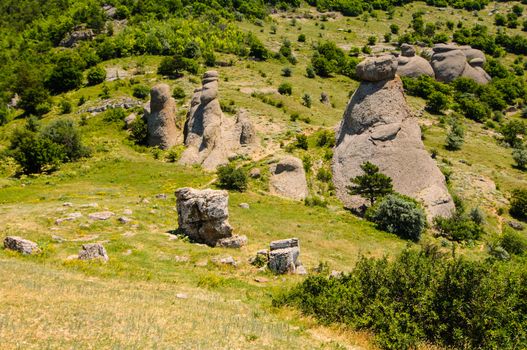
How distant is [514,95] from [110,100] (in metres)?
93.6

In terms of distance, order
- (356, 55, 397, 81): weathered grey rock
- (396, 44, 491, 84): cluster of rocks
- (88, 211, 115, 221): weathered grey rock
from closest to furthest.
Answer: (88, 211, 115, 221): weathered grey rock → (356, 55, 397, 81): weathered grey rock → (396, 44, 491, 84): cluster of rocks

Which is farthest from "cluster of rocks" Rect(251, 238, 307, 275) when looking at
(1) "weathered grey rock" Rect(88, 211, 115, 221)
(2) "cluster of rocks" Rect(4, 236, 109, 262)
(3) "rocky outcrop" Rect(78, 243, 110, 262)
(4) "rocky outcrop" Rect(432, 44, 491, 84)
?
(4) "rocky outcrop" Rect(432, 44, 491, 84)

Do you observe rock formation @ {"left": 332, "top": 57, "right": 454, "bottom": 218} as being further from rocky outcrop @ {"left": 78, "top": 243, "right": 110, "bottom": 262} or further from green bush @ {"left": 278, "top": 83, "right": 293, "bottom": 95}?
rocky outcrop @ {"left": 78, "top": 243, "right": 110, "bottom": 262}

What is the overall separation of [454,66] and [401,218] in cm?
8181

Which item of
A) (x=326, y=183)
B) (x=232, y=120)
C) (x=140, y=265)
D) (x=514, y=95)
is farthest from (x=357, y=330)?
(x=514, y=95)

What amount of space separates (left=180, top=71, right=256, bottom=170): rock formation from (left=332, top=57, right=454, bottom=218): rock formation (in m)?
12.7

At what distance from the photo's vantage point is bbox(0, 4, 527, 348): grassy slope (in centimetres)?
1338

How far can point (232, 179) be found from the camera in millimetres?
43062

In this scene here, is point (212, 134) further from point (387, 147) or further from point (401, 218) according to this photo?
point (401, 218)

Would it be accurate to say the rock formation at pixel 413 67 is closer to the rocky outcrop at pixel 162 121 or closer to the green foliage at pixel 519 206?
the green foliage at pixel 519 206

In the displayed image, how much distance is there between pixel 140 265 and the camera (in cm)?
2291

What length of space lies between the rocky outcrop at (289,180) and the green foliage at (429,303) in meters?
25.6

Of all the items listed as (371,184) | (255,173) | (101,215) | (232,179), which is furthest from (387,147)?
(101,215)

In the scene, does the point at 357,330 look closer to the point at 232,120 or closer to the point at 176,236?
the point at 176,236
